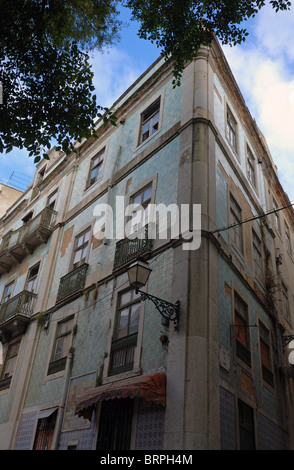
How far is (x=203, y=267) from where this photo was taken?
32.1 feet

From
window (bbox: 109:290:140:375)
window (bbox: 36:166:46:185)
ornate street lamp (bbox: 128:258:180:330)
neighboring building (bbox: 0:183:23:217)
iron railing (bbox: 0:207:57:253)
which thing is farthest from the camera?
neighboring building (bbox: 0:183:23:217)

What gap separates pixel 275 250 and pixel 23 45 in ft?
37.1

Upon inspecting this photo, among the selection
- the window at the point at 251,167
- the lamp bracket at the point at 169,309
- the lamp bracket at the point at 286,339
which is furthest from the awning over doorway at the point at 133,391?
the window at the point at 251,167

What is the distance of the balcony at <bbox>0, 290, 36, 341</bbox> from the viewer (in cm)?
1499

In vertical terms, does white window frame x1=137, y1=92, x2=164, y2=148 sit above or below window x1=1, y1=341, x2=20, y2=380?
above

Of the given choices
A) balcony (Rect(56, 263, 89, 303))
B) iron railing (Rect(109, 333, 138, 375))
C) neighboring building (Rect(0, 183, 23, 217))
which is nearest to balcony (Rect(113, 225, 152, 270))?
balcony (Rect(56, 263, 89, 303))

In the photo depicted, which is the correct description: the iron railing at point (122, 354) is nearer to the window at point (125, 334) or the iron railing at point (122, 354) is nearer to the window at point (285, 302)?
the window at point (125, 334)

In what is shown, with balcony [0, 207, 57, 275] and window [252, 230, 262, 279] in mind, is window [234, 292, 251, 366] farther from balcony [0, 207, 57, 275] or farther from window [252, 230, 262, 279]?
balcony [0, 207, 57, 275]

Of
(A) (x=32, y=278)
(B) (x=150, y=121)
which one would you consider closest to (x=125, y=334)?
(A) (x=32, y=278)

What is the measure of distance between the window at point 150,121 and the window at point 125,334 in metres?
5.99

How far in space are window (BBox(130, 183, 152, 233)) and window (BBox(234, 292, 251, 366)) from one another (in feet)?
10.8

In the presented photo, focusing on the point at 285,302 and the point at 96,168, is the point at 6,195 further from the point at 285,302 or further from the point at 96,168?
the point at 285,302

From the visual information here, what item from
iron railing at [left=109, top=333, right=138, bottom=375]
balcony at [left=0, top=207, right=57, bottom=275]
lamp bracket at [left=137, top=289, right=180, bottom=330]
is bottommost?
iron railing at [left=109, top=333, right=138, bottom=375]
